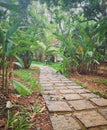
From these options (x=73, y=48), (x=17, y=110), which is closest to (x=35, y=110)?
(x=17, y=110)

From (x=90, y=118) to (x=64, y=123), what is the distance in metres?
0.32

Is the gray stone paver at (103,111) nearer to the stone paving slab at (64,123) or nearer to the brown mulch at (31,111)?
the stone paving slab at (64,123)

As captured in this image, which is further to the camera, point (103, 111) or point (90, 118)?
point (103, 111)

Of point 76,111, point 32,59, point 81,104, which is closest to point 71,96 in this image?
point 81,104

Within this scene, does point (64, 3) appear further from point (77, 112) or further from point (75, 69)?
point (77, 112)

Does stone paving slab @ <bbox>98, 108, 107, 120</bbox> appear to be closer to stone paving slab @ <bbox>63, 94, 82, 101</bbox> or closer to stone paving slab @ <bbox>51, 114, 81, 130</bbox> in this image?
stone paving slab @ <bbox>51, 114, 81, 130</bbox>

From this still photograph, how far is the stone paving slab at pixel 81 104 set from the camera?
242cm

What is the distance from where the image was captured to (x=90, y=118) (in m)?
2.03

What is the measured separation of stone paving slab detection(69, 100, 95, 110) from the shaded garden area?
419mm

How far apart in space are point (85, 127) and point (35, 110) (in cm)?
65

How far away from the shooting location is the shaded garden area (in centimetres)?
203

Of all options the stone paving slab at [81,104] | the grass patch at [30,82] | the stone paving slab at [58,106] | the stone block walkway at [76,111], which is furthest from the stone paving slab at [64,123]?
the grass patch at [30,82]

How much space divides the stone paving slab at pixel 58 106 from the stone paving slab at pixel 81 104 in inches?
4.1

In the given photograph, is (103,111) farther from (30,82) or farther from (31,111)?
(30,82)
